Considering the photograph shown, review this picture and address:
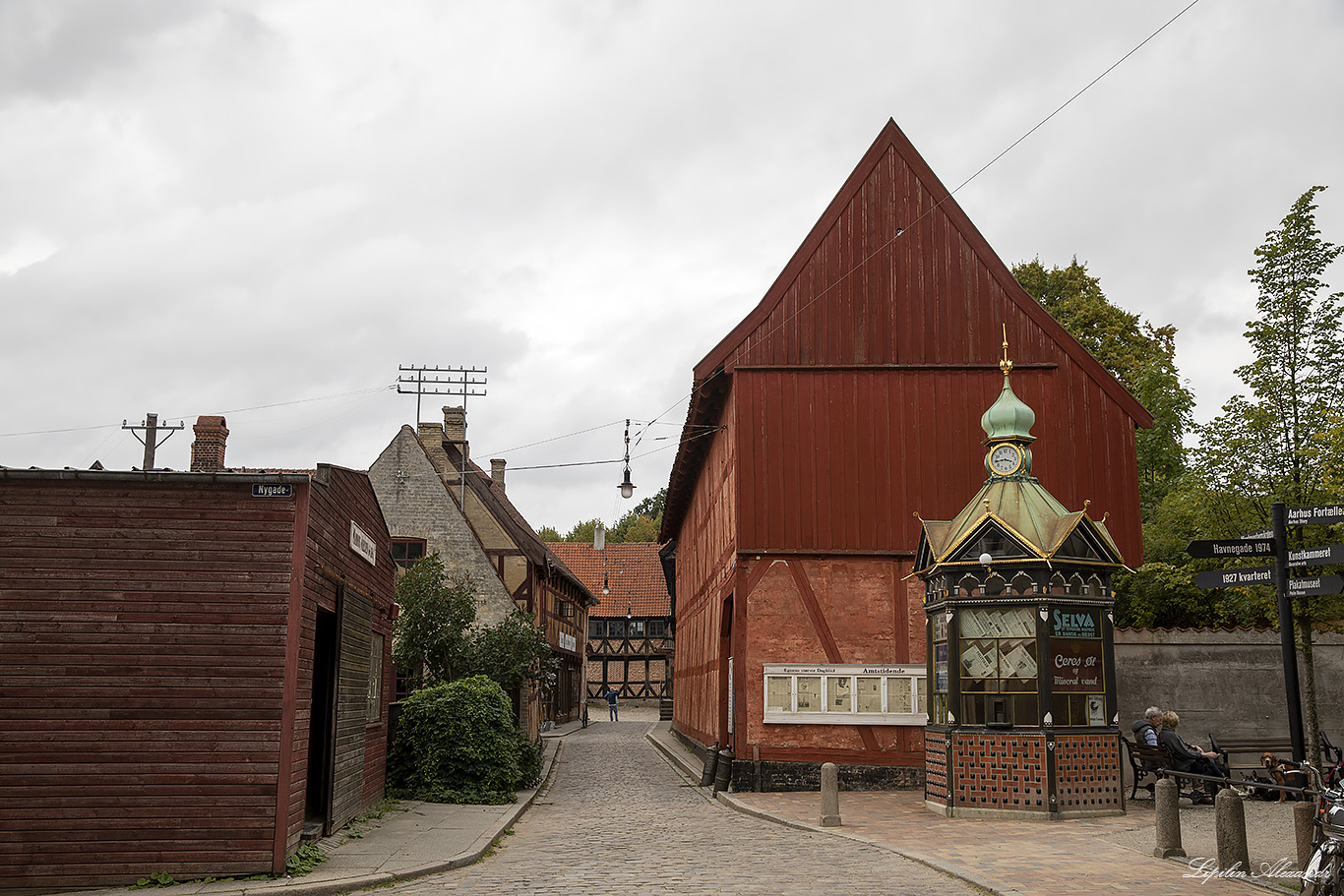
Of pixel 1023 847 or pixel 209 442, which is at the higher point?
pixel 209 442

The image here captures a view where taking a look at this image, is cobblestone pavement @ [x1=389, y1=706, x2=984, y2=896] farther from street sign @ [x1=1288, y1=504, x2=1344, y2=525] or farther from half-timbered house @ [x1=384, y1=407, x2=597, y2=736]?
half-timbered house @ [x1=384, y1=407, x2=597, y2=736]

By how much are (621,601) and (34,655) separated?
163 ft

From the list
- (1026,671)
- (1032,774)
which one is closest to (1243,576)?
(1026,671)

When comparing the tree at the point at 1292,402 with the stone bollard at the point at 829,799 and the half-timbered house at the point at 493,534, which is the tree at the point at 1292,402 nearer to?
the stone bollard at the point at 829,799

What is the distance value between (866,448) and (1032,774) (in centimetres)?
696

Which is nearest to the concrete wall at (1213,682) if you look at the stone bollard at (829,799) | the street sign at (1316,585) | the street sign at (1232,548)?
the stone bollard at (829,799)

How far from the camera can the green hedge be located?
17.2m

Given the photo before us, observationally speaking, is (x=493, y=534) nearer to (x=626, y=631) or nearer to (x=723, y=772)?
(x=723, y=772)

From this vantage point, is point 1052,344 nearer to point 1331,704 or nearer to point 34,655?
point 1331,704

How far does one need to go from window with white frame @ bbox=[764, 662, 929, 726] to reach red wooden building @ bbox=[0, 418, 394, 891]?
940cm

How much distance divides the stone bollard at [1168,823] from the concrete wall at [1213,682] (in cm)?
749

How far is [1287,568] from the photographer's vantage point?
11117mm

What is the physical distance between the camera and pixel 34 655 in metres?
9.80

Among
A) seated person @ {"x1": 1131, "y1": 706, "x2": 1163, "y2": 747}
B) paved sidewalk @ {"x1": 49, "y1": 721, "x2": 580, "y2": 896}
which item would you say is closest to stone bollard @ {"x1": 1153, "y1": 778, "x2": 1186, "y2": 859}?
seated person @ {"x1": 1131, "y1": 706, "x2": 1163, "y2": 747}
